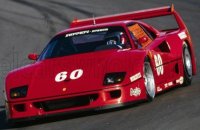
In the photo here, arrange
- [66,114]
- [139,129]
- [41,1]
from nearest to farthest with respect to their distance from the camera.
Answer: [139,129] < [66,114] < [41,1]

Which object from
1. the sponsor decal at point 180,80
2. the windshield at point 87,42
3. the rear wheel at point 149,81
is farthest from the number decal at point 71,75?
the sponsor decal at point 180,80

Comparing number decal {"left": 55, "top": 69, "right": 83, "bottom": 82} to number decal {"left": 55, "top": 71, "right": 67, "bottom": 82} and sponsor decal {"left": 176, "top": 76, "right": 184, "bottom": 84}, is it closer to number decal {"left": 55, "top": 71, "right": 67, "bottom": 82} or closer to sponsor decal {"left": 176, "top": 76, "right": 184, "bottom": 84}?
number decal {"left": 55, "top": 71, "right": 67, "bottom": 82}

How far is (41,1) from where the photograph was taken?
2381cm

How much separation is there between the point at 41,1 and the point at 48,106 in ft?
48.5

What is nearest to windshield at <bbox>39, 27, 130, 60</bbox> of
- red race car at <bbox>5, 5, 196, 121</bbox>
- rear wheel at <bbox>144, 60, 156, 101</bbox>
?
red race car at <bbox>5, 5, 196, 121</bbox>

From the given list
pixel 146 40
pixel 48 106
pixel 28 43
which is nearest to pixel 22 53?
pixel 28 43

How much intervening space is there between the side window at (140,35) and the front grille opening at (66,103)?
1625 millimetres

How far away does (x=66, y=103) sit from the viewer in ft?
30.2

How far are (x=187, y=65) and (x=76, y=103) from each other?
10.2 feet

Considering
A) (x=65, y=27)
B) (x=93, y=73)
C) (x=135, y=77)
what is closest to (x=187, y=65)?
(x=135, y=77)

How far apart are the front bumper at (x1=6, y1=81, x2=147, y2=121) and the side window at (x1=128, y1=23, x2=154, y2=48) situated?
4.37 ft

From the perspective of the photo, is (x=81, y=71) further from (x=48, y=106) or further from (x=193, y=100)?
(x=193, y=100)

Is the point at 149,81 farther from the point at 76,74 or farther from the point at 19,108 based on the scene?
the point at 19,108

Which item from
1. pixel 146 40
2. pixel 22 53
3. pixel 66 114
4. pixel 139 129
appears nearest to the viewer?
pixel 139 129
